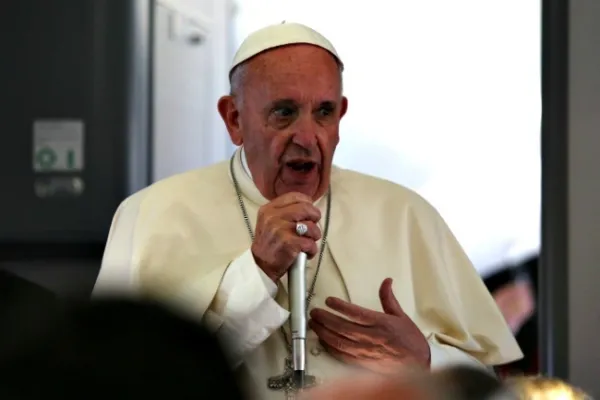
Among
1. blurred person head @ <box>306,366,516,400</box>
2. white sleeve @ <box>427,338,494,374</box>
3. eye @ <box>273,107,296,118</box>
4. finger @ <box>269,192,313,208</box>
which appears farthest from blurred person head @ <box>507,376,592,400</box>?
blurred person head @ <box>306,366,516,400</box>

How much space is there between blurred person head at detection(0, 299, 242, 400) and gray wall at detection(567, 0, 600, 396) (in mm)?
2389

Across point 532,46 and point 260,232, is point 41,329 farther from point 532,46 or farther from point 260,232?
point 532,46

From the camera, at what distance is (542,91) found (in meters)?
2.78

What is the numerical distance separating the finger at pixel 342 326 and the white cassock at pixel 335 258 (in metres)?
0.05

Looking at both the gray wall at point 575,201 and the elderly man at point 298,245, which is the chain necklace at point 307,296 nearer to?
the elderly man at point 298,245

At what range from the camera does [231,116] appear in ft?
6.45

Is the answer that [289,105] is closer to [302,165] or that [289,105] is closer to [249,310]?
[302,165]

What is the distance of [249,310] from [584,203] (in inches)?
56.0

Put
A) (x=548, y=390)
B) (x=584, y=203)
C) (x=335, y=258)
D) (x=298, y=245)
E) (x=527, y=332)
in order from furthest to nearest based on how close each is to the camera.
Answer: (x=527, y=332), (x=584, y=203), (x=335, y=258), (x=548, y=390), (x=298, y=245)

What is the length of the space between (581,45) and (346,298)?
1.28 meters

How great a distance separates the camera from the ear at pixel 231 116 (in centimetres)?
195

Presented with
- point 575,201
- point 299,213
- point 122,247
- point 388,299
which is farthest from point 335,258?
point 575,201

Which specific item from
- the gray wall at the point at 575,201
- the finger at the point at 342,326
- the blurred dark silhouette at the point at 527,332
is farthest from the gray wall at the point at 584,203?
the finger at the point at 342,326

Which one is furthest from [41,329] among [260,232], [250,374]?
[250,374]
